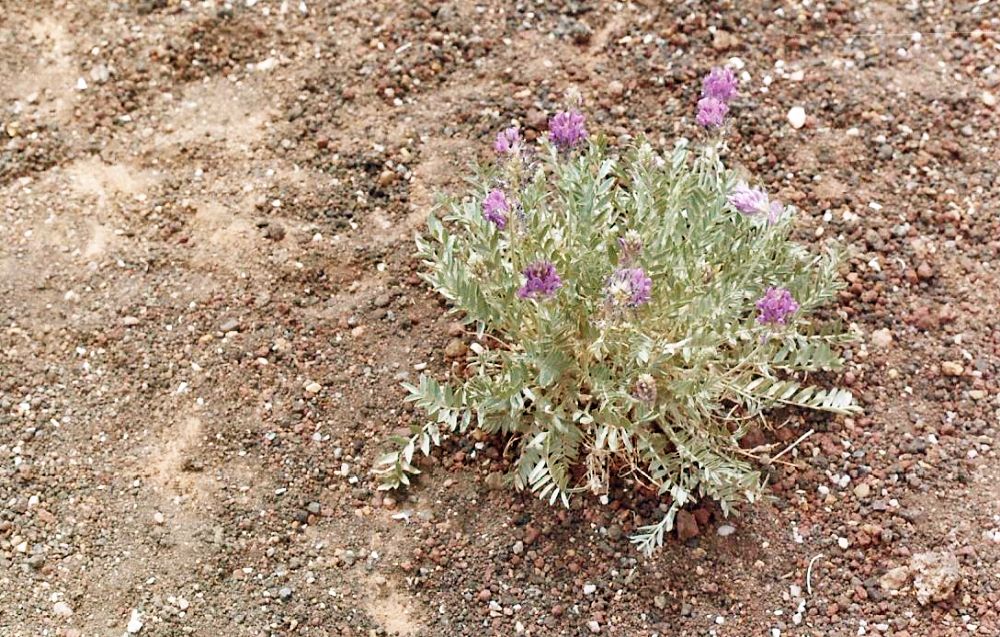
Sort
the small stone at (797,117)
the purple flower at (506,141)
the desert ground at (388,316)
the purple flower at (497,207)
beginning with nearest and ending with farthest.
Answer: the purple flower at (506,141)
the purple flower at (497,207)
the desert ground at (388,316)
the small stone at (797,117)

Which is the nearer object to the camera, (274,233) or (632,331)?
(632,331)

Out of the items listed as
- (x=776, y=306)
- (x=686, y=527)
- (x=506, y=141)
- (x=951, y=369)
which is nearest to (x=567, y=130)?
(x=506, y=141)

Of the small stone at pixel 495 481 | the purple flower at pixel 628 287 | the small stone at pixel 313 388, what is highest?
the purple flower at pixel 628 287

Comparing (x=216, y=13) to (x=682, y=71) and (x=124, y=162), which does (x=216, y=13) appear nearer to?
(x=124, y=162)

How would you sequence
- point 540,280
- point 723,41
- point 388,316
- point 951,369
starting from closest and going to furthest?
point 540,280
point 951,369
point 388,316
point 723,41

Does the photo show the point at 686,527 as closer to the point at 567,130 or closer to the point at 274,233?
the point at 567,130

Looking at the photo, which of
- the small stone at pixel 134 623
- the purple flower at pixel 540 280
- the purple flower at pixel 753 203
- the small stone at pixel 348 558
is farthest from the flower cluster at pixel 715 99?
the small stone at pixel 134 623

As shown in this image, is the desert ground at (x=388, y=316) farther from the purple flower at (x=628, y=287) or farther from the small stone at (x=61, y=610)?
the purple flower at (x=628, y=287)
